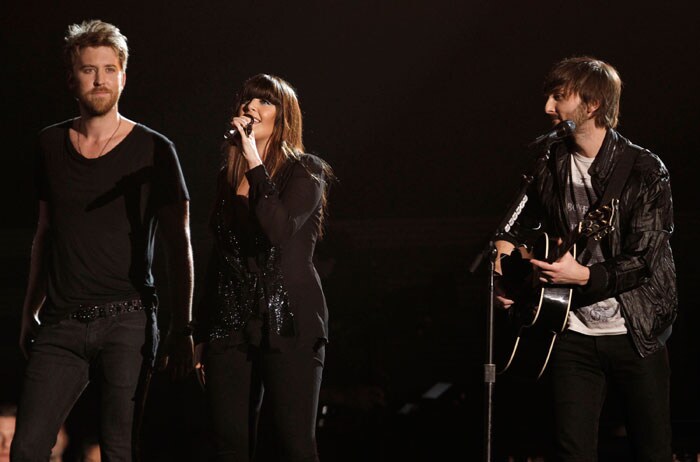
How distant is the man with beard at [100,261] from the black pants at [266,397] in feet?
0.69

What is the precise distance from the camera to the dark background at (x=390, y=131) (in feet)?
17.8

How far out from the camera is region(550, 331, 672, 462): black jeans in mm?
2992

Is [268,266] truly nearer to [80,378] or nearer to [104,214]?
[104,214]

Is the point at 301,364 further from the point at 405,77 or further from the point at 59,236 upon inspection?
the point at 405,77

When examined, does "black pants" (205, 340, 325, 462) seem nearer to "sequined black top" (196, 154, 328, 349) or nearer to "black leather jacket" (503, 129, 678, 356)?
"sequined black top" (196, 154, 328, 349)

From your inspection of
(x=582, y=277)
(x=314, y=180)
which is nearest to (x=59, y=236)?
(x=314, y=180)

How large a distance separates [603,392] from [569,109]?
3.17 ft

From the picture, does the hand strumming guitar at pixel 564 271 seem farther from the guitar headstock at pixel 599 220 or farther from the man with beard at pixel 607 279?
the guitar headstock at pixel 599 220

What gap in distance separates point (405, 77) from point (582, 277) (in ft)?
10.2

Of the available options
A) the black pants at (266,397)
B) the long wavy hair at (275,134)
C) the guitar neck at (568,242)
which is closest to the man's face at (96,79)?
the long wavy hair at (275,134)

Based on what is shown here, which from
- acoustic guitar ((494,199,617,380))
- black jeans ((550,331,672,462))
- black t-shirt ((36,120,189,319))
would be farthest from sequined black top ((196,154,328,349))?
black jeans ((550,331,672,462))

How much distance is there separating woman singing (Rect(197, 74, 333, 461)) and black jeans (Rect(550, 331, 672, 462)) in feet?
2.65

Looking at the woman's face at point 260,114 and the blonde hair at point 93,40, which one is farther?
the blonde hair at point 93,40

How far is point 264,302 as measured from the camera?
9.71 ft
